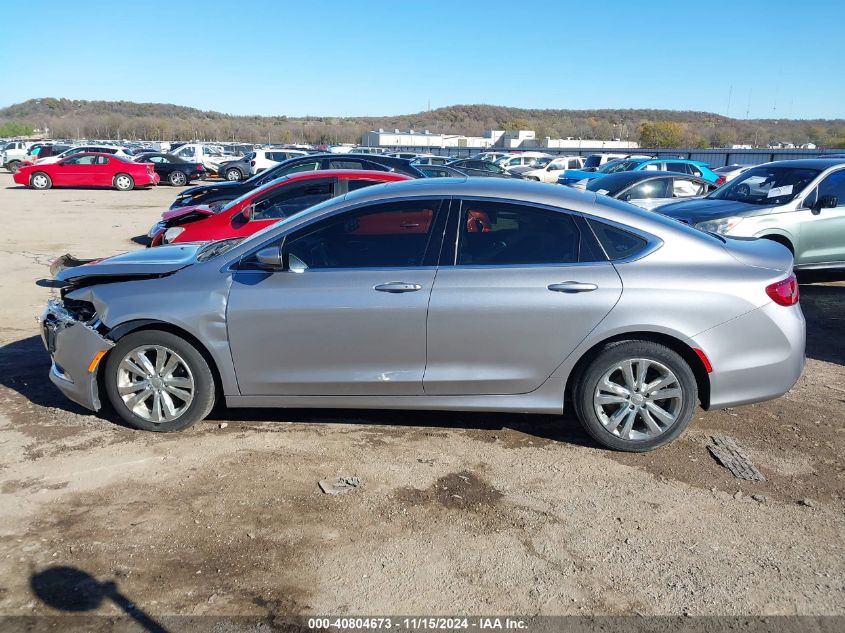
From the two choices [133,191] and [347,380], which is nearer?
[347,380]

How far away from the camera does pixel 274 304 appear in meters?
4.58

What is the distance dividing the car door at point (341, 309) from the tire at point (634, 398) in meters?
1.10

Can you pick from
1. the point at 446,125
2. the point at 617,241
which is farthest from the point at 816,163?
the point at 446,125

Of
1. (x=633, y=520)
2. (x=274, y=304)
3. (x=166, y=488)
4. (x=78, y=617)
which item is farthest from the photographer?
(x=274, y=304)

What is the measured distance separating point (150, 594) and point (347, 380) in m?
1.81

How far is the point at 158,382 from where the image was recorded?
15.7 ft

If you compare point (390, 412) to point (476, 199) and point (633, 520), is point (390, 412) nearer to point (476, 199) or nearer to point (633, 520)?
point (476, 199)

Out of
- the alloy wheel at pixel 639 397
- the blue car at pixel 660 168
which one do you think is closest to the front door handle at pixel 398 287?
the alloy wheel at pixel 639 397

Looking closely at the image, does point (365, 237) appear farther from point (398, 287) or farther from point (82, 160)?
point (82, 160)

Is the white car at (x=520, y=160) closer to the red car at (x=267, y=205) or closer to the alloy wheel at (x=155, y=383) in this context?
the red car at (x=267, y=205)

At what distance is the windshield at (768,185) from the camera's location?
941cm

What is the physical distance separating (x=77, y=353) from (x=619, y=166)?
873 inches

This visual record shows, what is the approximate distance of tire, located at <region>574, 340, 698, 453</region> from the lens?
4.49m

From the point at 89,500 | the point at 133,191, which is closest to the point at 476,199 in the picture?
the point at 89,500
